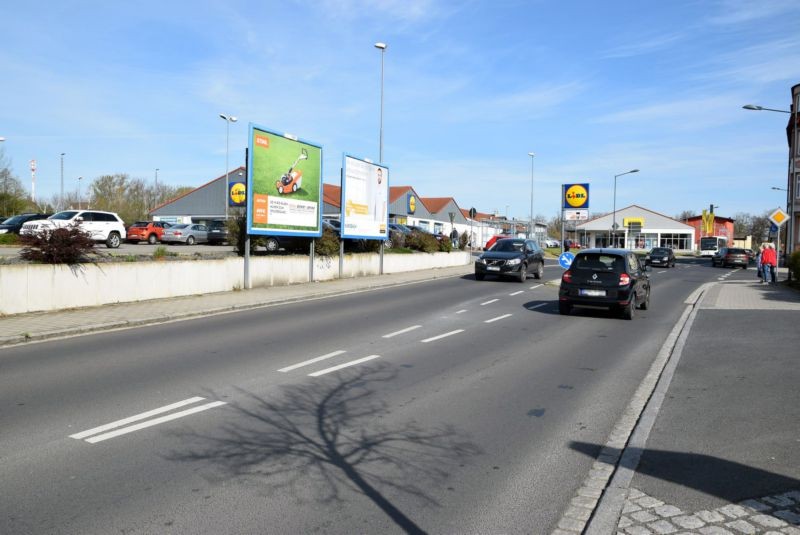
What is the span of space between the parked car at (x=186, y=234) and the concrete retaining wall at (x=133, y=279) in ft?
60.1

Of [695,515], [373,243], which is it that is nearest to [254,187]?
[373,243]

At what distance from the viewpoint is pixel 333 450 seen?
5176 mm

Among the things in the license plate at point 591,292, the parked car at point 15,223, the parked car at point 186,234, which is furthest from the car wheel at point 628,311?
the parked car at point 186,234

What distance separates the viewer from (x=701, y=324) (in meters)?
13.6

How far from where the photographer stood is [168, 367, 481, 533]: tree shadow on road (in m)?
4.46

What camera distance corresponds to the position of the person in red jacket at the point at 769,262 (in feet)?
82.3

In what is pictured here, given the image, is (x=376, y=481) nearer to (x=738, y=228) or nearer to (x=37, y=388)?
(x=37, y=388)

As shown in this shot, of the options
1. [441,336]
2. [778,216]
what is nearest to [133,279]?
[441,336]

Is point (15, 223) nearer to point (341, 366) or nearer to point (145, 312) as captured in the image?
point (145, 312)

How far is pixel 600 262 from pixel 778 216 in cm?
1054

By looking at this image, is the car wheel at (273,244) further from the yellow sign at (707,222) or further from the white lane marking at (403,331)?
the yellow sign at (707,222)

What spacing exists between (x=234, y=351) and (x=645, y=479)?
655 cm

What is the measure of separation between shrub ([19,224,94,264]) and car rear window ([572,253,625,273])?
1121 cm

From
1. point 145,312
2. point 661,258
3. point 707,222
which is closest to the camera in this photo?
point 145,312
